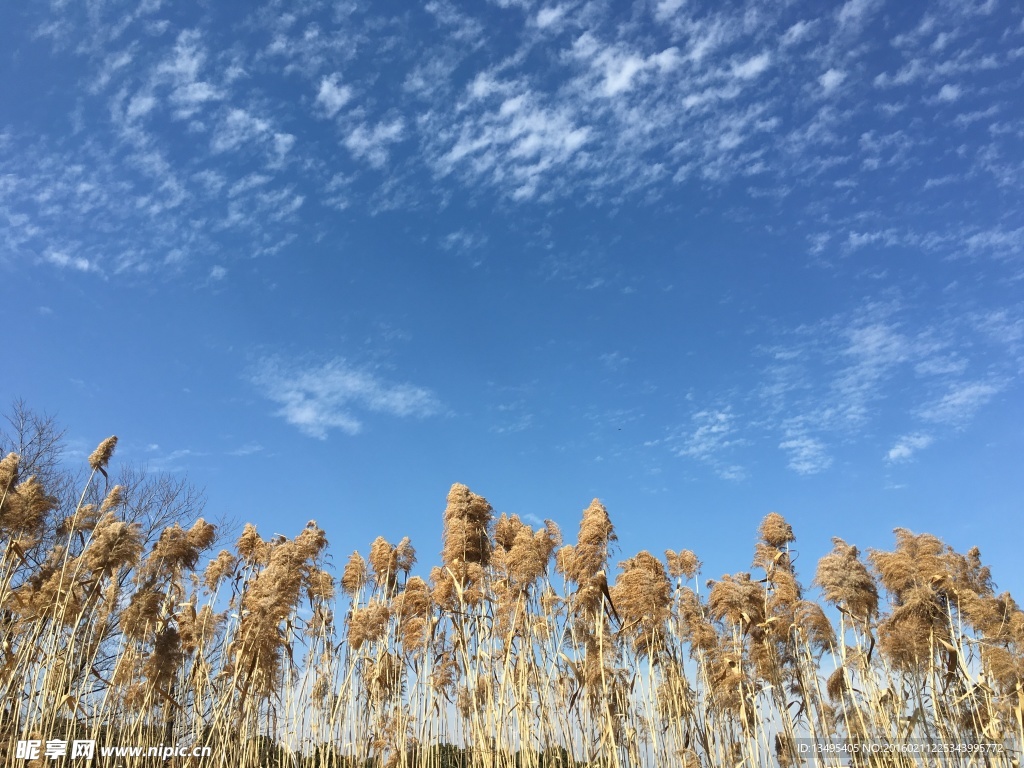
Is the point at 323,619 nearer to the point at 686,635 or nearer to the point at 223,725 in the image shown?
the point at 223,725

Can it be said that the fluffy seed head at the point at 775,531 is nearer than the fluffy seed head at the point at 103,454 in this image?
No

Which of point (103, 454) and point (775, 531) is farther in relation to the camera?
point (775, 531)

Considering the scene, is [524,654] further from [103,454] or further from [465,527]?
[103,454]

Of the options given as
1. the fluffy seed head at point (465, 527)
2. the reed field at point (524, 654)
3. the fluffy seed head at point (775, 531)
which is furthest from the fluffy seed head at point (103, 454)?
the fluffy seed head at point (775, 531)

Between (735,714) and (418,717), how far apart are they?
4.34 metres

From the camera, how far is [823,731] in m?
10.0

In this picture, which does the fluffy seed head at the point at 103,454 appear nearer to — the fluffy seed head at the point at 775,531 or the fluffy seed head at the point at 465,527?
the fluffy seed head at the point at 465,527

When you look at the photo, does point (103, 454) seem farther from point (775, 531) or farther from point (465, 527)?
point (775, 531)

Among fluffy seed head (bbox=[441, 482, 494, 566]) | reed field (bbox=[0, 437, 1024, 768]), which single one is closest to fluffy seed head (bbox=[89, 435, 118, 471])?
reed field (bbox=[0, 437, 1024, 768])

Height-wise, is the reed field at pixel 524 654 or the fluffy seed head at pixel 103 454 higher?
the fluffy seed head at pixel 103 454

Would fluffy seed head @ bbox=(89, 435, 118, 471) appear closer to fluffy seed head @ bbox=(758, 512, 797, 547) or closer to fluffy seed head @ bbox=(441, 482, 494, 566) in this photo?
fluffy seed head @ bbox=(441, 482, 494, 566)

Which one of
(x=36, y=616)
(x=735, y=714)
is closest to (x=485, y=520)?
(x=735, y=714)

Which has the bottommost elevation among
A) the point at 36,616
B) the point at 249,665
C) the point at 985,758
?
the point at 985,758

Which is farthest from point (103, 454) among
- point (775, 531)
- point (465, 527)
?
point (775, 531)
